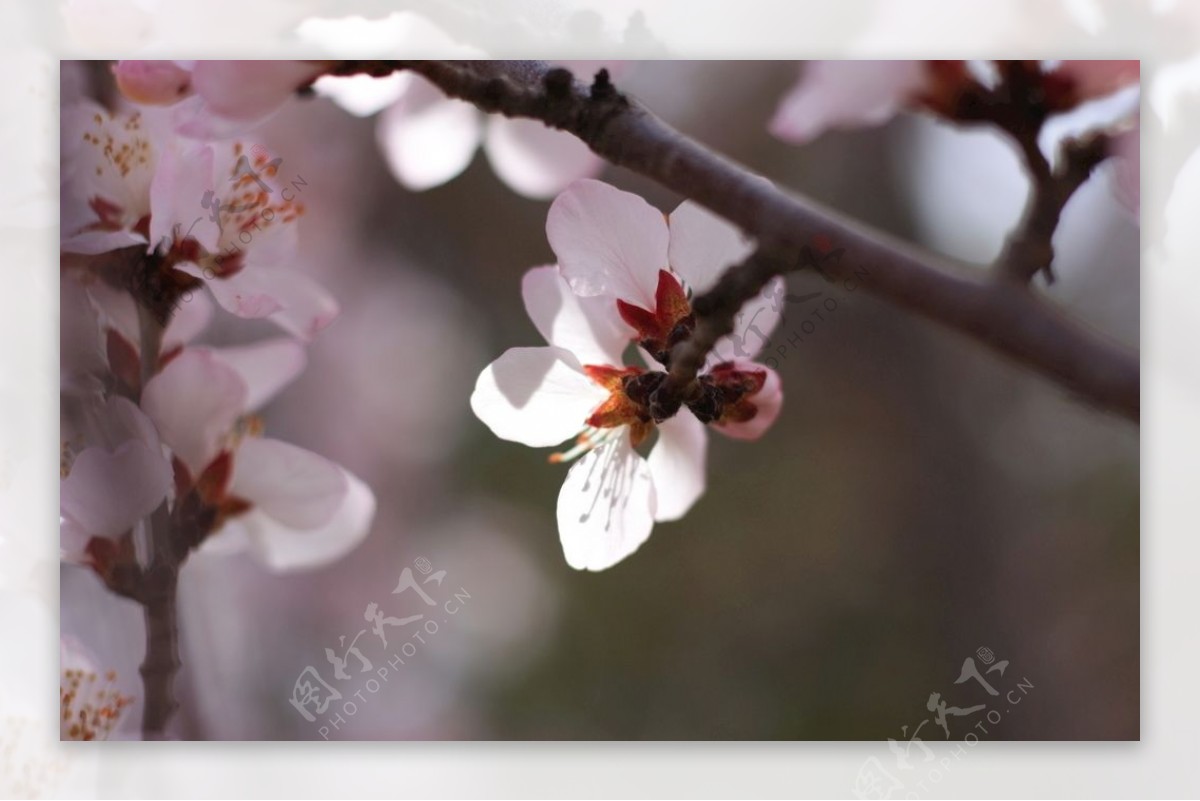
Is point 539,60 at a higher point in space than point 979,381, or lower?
higher

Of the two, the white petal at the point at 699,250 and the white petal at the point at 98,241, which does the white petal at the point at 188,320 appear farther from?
the white petal at the point at 699,250

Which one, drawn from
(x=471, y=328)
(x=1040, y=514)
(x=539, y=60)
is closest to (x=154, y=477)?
(x=471, y=328)

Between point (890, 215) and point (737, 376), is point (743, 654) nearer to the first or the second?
point (737, 376)

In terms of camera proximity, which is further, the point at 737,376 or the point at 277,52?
the point at 277,52

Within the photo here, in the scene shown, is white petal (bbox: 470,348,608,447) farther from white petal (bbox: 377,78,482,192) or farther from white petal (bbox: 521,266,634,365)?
white petal (bbox: 377,78,482,192)

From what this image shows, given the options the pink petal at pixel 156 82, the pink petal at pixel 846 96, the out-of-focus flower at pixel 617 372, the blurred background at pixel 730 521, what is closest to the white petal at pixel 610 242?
the out-of-focus flower at pixel 617 372

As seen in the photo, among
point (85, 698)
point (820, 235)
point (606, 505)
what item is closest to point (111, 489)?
point (85, 698)

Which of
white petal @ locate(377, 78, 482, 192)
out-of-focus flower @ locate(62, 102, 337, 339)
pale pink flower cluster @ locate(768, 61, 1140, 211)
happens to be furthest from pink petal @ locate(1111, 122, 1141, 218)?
out-of-focus flower @ locate(62, 102, 337, 339)
